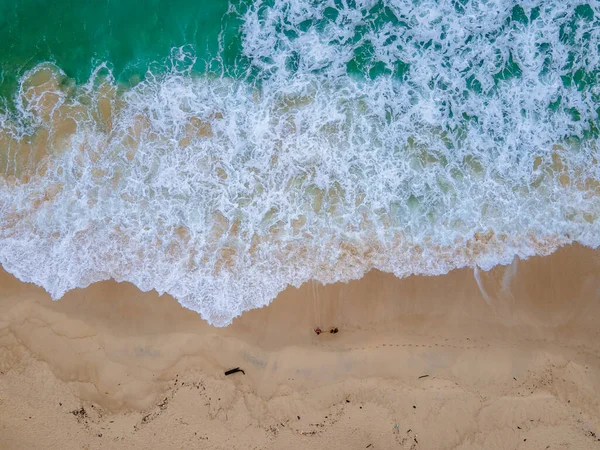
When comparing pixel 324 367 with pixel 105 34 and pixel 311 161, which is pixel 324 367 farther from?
pixel 105 34

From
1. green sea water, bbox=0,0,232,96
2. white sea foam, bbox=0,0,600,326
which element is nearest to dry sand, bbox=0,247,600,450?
white sea foam, bbox=0,0,600,326

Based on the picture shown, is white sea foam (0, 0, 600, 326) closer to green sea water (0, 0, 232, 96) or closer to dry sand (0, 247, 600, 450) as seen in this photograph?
green sea water (0, 0, 232, 96)

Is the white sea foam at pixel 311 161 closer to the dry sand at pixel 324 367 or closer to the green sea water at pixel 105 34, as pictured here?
the green sea water at pixel 105 34

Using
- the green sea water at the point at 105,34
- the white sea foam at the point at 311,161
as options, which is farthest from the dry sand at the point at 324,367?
the green sea water at the point at 105,34

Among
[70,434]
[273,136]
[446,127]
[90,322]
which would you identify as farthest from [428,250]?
[70,434]

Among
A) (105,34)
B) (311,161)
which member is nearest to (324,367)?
(311,161)
